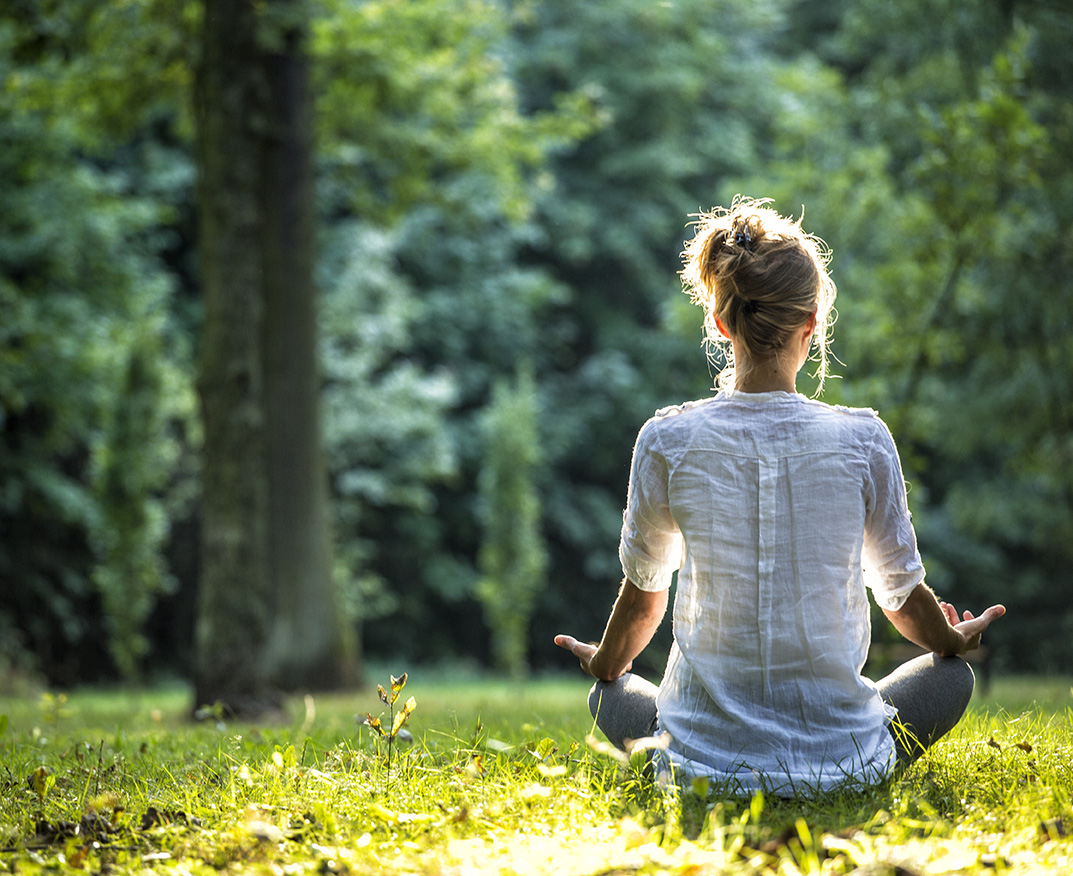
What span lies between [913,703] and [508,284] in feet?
57.8

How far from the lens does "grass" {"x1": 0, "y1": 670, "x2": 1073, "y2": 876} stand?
81.0 inches

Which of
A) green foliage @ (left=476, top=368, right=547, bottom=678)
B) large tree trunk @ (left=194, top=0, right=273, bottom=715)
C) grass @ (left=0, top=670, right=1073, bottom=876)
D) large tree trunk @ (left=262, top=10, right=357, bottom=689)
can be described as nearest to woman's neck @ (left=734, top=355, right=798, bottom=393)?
grass @ (left=0, top=670, right=1073, bottom=876)

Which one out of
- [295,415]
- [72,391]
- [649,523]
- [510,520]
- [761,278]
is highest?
[761,278]

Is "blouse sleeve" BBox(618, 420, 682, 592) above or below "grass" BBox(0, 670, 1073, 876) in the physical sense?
above

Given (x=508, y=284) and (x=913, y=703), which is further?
(x=508, y=284)

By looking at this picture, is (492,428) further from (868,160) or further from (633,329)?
(868,160)

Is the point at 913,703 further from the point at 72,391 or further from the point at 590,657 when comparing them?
the point at 72,391

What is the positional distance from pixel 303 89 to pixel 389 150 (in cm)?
134

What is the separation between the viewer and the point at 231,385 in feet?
23.6

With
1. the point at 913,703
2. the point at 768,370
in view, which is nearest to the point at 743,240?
the point at 768,370

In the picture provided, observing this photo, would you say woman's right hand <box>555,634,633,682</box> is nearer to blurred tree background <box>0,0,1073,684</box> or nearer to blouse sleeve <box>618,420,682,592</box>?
blouse sleeve <box>618,420,682,592</box>

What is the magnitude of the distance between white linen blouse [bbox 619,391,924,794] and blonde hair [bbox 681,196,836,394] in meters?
0.15

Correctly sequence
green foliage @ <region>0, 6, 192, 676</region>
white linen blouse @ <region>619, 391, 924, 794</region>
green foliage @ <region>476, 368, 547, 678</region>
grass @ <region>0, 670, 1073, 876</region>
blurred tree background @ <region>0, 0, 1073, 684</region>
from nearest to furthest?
grass @ <region>0, 670, 1073, 876</region>, white linen blouse @ <region>619, 391, 924, 794</region>, blurred tree background @ <region>0, 0, 1073, 684</region>, green foliage @ <region>0, 6, 192, 676</region>, green foliage @ <region>476, 368, 547, 678</region>

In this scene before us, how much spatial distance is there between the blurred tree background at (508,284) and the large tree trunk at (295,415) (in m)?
0.23
